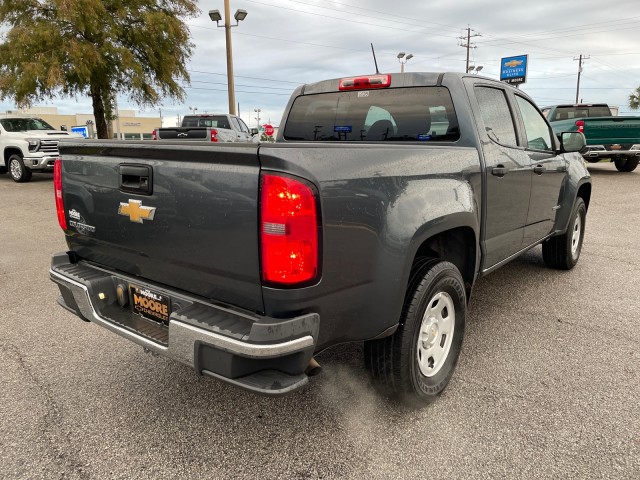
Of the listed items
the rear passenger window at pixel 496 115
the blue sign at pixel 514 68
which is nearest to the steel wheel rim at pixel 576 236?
the rear passenger window at pixel 496 115

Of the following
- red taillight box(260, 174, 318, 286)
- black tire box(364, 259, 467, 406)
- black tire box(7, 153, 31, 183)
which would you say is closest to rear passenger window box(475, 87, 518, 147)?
black tire box(364, 259, 467, 406)

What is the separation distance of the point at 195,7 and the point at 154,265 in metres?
18.1

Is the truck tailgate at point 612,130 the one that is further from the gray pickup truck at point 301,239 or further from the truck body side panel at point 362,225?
the truck body side panel at point 362,225

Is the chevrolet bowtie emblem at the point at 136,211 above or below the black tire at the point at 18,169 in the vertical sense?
above

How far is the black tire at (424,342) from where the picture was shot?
2449 millimetres

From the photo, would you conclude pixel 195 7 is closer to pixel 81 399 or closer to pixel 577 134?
pixel 577 134

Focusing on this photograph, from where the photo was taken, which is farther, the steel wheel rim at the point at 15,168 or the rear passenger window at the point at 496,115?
the steel wheel rim at the point at 15,168

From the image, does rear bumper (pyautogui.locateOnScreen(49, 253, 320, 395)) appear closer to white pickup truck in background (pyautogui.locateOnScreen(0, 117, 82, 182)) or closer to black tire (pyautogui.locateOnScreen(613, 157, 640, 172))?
white pickup truck in background (pyautogui.locateOnScreen(0, 117, 82, 182))

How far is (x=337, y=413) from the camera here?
2656mm

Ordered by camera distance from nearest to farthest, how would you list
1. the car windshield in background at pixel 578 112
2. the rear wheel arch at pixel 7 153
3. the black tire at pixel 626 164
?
the rear wheel arch at pixel 7 153
the car windshield in background at pixel 578 112
the black tire at pixel 626 164

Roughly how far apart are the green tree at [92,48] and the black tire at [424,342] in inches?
617

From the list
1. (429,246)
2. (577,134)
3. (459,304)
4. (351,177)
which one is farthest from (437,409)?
(577,134)

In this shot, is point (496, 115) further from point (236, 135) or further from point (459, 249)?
point (236, 135)

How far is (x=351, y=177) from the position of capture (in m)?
2.06
